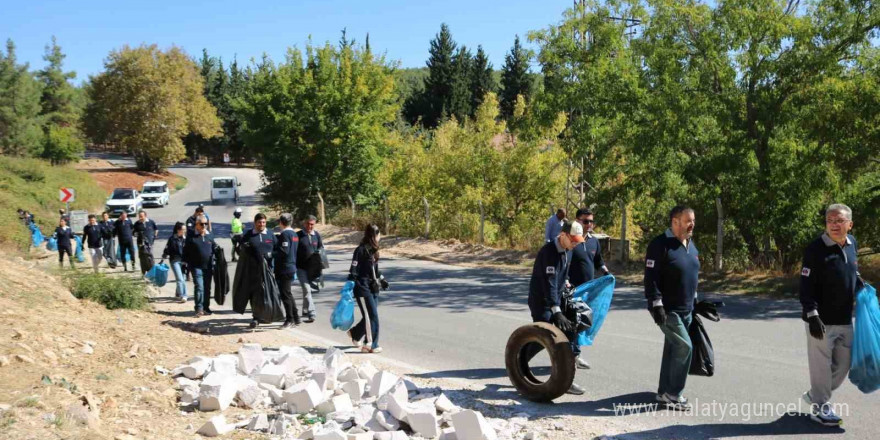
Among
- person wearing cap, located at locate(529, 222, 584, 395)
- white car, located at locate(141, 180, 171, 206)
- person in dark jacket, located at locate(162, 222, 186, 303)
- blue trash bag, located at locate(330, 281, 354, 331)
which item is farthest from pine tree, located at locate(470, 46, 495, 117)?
person wearing cap, located at locate(529, 222, 584, 395)

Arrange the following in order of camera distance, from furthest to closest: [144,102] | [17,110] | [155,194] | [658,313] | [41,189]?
[144,102], [17,110], [155,194], [41,189], [658,313]

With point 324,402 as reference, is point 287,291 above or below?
above

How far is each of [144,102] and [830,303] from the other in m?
70.4

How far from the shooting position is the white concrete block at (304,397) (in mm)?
6074

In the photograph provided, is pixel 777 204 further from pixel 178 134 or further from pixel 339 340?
pixel 178 134

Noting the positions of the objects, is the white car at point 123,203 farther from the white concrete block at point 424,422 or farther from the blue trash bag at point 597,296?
the white concrete block at point 424,422

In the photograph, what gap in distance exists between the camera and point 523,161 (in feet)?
90.5

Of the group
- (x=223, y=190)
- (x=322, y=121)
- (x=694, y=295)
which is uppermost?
(x=322, y=121)

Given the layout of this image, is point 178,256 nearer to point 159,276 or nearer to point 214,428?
point 159,276

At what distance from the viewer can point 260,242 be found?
10297mm

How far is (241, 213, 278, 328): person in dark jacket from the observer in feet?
33.7

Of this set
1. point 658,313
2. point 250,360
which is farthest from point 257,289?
point 658,313

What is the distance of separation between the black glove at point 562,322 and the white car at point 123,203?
38.7 m

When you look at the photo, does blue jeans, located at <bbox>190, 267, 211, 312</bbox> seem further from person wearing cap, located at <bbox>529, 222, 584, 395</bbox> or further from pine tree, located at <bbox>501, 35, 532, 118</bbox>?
pine tree, located at <bbox>501, 35, 532, 118</bbox>
